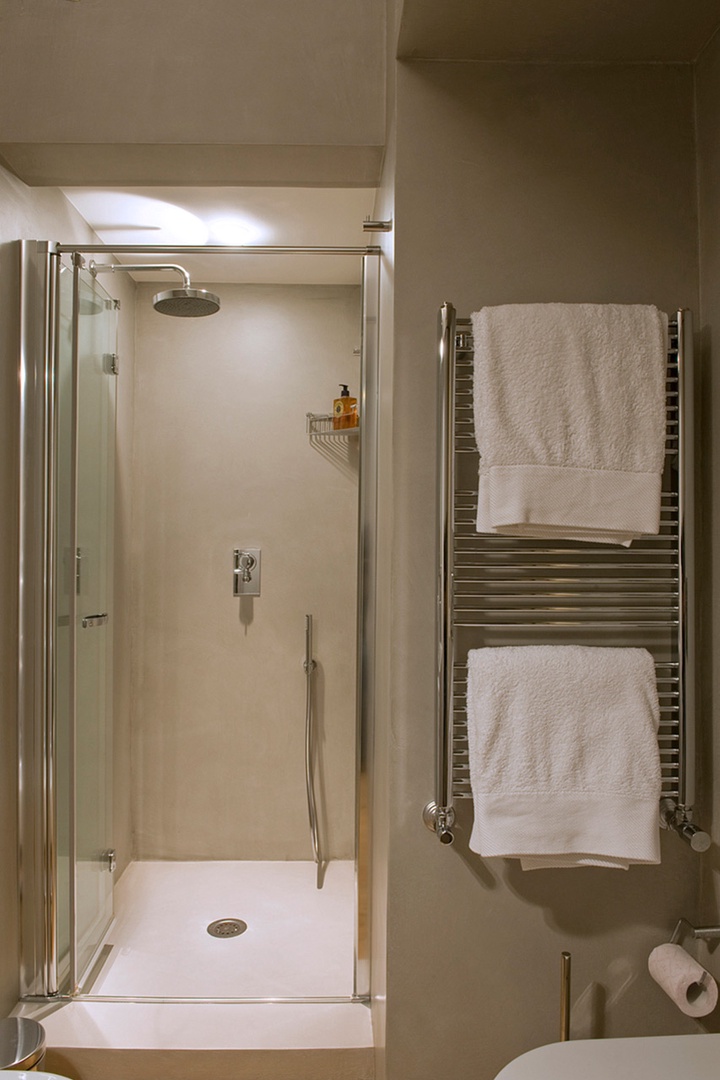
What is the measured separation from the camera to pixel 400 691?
1.42 m

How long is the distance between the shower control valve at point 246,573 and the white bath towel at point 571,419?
5.41 ft

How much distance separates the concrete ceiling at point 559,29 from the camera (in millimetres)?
1249

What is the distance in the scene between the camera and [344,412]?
2723mm

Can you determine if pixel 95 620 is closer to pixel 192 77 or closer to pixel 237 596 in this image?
pixel 237 596

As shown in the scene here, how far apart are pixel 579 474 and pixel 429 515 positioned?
281mm

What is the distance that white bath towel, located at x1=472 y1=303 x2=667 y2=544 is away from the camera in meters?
1.30

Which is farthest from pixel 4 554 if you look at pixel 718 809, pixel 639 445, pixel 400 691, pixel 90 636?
pixel 718 809

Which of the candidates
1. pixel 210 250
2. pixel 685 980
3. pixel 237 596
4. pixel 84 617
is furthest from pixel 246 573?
pixel 685 980

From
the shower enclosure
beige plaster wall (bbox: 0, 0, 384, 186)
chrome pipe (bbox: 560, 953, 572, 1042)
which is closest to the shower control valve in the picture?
the shower enclosure

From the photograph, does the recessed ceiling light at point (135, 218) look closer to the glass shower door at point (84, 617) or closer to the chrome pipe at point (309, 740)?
the glass shower door at point (84, 617)

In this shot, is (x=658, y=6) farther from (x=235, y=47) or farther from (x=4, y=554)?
(x=4, y=554)

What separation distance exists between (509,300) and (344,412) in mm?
1337

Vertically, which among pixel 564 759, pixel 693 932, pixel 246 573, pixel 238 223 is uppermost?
pixel 238 223

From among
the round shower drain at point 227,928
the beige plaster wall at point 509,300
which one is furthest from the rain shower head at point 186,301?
the round shower drain at point 227,928
